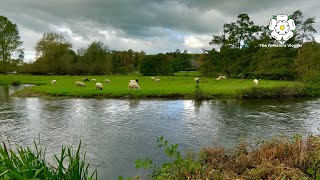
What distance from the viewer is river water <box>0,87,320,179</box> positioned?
11117mm

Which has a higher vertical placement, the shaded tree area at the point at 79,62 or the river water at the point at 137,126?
the shaded tree area at the point at 79,62

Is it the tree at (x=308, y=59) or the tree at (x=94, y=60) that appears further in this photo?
the tree at (x=94, y=60)

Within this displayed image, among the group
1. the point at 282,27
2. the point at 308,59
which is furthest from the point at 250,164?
the point at 308,59

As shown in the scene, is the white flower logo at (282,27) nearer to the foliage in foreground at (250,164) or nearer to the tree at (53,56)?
the foliage in foreground at (250,164)

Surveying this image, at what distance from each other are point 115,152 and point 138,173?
8.10 feet

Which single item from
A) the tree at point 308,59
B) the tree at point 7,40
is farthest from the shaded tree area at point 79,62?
the tree at point 308,59

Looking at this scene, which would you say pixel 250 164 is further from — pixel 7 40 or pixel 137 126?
pixel 7 40

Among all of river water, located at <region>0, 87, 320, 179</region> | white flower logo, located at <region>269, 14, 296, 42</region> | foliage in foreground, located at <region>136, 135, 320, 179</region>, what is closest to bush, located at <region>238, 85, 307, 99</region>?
river water, located at <region>0, 87, 320, 179</region>

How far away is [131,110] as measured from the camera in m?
21.1

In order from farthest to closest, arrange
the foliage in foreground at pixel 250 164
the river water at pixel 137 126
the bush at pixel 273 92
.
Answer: the bush at pixel 273 92 → the river water at pixel 137 126 → the foliage in foreground at pixel 250 164

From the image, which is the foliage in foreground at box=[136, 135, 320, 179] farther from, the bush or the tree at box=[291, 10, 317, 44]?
the tree at box=[291, 10, 317, 44]

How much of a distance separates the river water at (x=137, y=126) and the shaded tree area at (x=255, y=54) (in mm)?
30815

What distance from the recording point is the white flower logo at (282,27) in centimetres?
3775

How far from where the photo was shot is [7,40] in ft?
200
